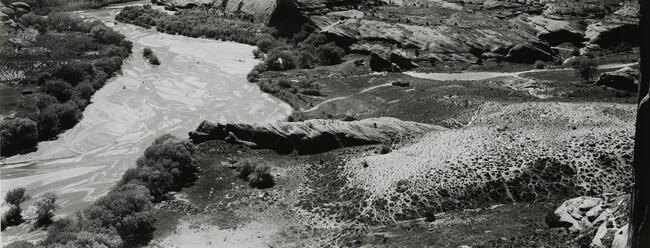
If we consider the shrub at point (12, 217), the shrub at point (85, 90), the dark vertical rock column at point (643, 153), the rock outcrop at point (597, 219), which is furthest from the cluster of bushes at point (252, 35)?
the dark vertical rock column at point (643, 153)

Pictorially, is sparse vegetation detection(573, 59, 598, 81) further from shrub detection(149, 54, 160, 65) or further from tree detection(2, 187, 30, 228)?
shrub detection(149, 54, 160, 65)

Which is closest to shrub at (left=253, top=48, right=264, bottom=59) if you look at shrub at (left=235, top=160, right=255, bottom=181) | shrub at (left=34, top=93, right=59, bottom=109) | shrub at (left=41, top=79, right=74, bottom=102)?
shrub at (left=41, top=79, right=74, bottom=102)

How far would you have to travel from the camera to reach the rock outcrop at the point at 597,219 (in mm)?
25016

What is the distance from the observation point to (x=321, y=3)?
370ft

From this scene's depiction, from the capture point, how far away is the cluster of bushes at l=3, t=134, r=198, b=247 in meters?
33.1

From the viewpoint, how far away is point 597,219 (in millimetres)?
28438

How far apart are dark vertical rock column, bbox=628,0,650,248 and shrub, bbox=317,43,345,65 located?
72.3 m

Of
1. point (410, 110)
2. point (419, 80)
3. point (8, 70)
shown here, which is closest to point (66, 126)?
point (8, 70)

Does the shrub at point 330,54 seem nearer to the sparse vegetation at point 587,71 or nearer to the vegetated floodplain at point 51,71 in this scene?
the vegetated floodplain at point 51,71

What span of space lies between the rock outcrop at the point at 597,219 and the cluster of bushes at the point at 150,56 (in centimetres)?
7143

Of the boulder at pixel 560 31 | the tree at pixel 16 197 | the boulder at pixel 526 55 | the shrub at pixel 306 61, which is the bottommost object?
the tree at pixel 16 197

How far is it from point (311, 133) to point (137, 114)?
2659 centimetres

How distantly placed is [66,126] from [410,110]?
3959 centimetres

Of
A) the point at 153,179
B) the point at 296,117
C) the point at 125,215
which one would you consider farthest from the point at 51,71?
the point at 125,215
